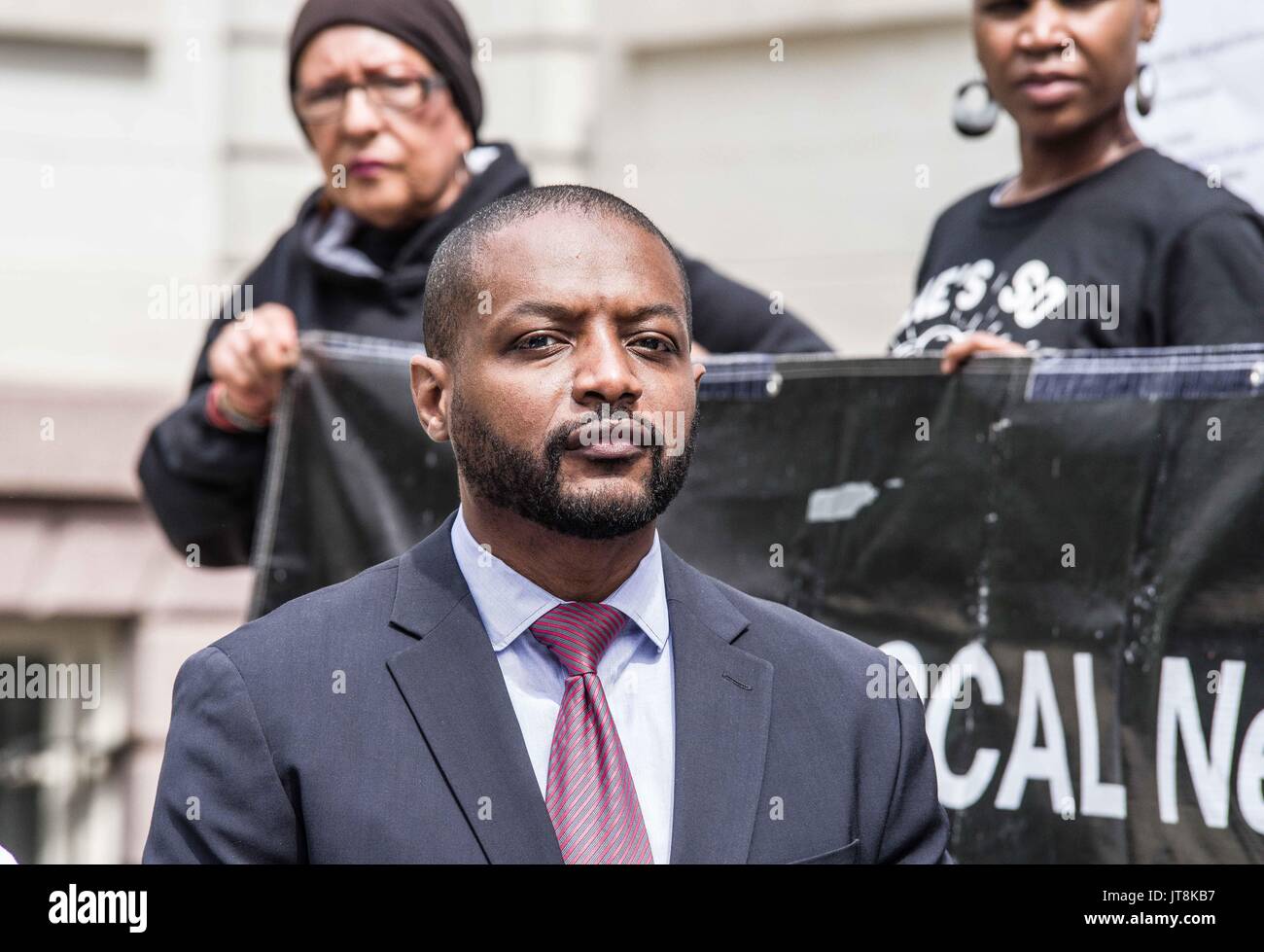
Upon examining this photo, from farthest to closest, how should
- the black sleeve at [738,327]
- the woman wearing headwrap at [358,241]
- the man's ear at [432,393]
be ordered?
the black sleeve at [738,327], the woman wearing headwrap at [358,241], the man's ear at [432,393]

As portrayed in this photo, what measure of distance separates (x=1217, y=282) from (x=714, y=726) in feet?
5.71

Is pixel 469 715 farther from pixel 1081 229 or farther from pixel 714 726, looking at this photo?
pixel 1081 229

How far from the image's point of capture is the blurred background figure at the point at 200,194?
295 inches

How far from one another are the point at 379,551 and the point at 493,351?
6.32 ft

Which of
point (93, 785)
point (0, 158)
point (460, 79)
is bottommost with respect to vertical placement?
point (93, 785)

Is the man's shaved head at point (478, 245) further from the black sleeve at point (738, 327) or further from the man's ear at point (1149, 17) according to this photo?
the man's ear at point (1149, 17)

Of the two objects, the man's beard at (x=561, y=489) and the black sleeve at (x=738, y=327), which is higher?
the black sleeve at (x=738, y=327)

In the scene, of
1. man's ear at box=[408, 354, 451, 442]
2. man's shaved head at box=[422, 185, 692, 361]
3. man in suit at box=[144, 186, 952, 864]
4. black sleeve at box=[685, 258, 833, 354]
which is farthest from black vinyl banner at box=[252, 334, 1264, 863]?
man's ear at box=[408, 354, 451, 442]

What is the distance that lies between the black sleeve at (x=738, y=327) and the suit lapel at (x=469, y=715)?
2109 mm

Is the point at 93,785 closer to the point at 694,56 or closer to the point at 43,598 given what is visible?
the point at 43,598

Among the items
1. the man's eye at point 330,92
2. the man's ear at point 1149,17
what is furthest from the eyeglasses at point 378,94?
the man's ear at point 1149,17

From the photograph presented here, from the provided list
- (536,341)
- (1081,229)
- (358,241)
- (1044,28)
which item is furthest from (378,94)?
(536,341)
